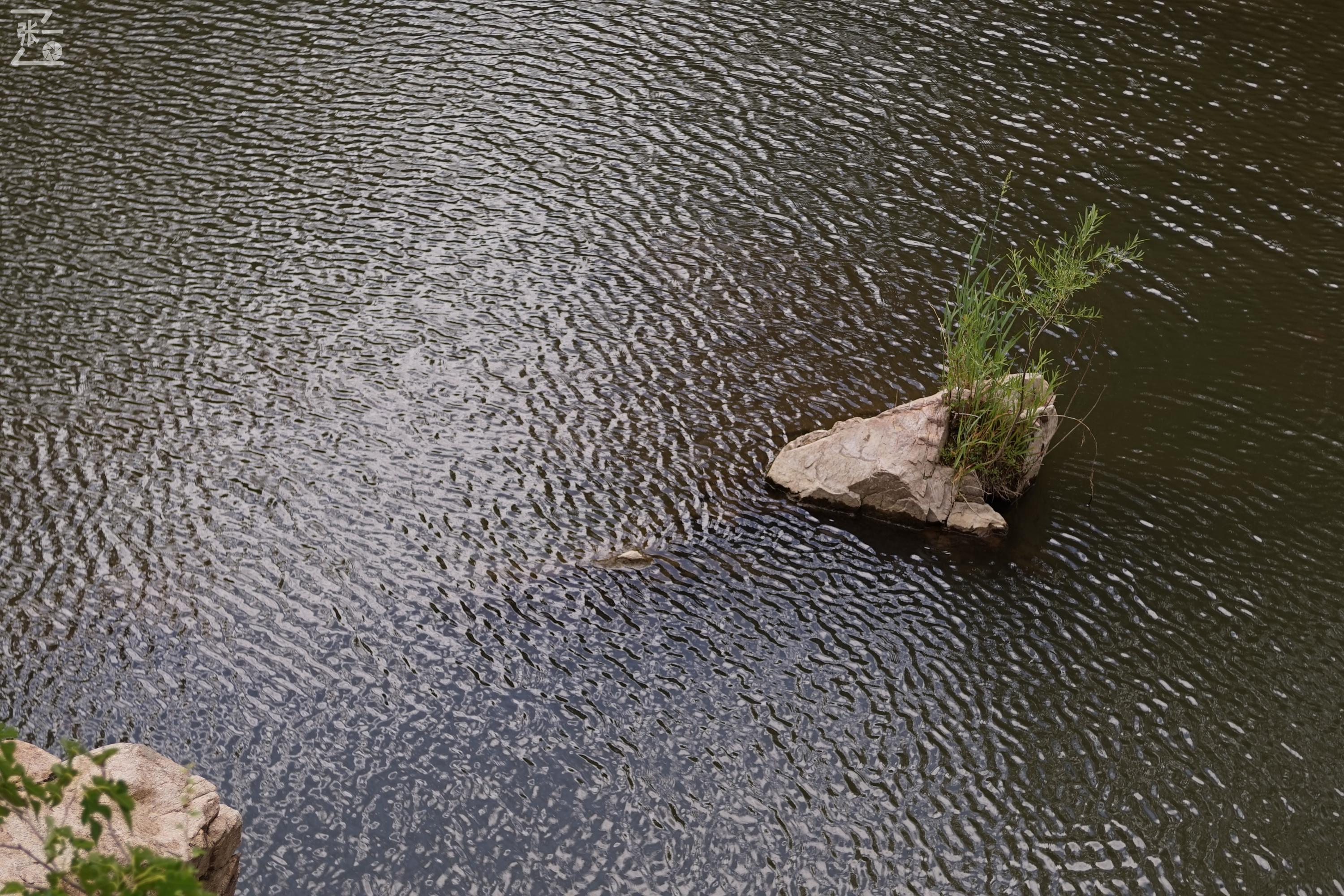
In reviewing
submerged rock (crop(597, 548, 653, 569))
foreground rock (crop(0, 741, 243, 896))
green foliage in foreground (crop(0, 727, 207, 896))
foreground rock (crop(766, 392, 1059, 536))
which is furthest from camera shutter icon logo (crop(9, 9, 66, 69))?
green foliage in foreground (crop(0, 727, 207, 896))

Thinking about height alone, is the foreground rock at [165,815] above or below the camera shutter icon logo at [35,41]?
above

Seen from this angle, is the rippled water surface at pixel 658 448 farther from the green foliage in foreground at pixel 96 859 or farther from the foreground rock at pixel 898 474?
the green foliage in foreground at pixel 96 859

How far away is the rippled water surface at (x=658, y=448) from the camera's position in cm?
882

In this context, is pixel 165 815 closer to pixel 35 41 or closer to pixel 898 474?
pixel 898 474

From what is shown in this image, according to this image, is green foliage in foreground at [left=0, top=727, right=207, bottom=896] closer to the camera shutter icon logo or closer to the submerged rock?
the submerged rock

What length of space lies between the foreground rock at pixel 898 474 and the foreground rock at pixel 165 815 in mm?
5804

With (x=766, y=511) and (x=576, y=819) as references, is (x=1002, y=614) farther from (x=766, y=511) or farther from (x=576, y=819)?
(x=576, y=819)

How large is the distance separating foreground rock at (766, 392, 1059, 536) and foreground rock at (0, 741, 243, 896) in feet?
19.0

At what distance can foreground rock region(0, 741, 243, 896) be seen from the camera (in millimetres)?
6402

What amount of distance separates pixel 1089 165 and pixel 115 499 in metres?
11.8

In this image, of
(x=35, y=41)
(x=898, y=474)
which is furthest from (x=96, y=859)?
(x=35, y=41)

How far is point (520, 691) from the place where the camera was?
376 inches

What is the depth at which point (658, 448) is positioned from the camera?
11.9 meters

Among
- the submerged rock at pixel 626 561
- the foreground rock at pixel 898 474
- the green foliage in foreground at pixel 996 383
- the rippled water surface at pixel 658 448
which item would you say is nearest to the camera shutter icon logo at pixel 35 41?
the rippled water surface at pixel 658 448
